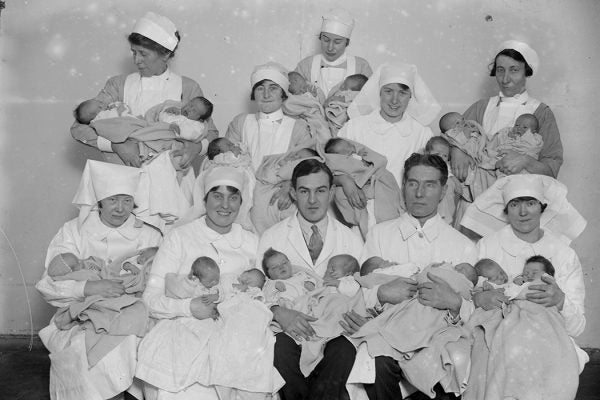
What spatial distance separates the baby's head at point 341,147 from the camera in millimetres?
6062

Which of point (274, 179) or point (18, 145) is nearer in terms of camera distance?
point (274, 179)

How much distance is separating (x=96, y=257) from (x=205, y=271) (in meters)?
0.68

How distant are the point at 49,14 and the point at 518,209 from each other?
3.69 meters

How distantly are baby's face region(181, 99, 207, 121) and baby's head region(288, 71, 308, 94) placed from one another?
603 mm

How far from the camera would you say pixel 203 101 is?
6.24 m

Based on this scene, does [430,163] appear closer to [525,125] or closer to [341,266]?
[341,266]

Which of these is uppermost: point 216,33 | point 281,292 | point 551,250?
point 216,33

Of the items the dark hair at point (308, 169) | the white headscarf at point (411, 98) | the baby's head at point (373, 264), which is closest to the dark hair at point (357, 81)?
the white headscarf at point (411, 98)

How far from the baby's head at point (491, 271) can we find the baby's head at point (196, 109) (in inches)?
74.2

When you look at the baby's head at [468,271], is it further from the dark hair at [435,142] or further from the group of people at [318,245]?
the dark hair at [435,142]

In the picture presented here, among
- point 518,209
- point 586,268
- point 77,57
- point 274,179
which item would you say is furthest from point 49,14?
point 586,268

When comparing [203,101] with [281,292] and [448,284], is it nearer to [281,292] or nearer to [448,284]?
[281,292]

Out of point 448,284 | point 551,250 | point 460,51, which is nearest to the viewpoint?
point 448,284

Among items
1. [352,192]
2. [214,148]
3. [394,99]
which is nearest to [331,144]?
[352,192]
